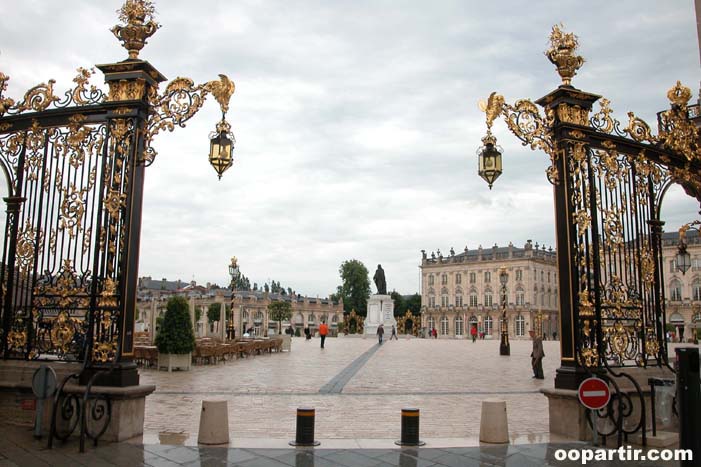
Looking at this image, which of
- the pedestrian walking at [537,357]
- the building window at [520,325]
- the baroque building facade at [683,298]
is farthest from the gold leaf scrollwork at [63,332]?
the building window at [520,325]

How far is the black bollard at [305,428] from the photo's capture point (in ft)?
28.0

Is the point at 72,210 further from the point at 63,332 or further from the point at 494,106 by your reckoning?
the point at 494,106

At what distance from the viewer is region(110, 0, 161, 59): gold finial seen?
948 centimetres

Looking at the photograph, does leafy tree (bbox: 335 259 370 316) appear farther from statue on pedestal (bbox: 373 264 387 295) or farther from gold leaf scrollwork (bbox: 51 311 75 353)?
gold leaf scrollwork (bbox: 51 311 75 353)

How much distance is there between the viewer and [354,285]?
105 m

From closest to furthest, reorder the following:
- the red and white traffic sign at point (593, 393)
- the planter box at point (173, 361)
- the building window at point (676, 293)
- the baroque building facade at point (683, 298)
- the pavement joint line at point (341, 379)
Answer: the red and white traffic sign at point (593, 393), the pavement joint line at point (341, 379), the planter box at point (173, 361), the baroque building facade at point (683, 298), the building window at point (676, 293)

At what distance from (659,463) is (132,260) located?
7909mm

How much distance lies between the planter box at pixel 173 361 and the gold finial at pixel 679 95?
639 inches

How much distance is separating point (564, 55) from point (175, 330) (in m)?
15.0

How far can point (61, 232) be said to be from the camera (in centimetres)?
938

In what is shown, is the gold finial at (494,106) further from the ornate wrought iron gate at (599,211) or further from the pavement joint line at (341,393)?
the pavement joint line at (341,393)

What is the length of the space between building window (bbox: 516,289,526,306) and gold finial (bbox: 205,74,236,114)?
89795mm

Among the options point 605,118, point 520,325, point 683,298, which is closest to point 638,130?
point 605,118

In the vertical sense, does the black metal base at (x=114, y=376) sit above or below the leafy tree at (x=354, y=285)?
below
